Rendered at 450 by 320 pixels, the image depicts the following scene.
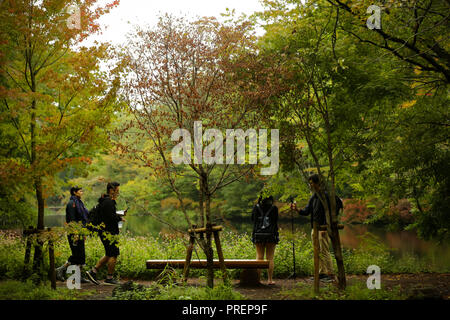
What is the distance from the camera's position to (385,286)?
21.1 ft

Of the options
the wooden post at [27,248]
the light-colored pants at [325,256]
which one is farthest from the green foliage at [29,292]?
the light-colored pants at [325,256]

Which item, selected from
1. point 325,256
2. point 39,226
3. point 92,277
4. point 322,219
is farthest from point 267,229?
point 39,226

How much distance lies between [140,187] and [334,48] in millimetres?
17724

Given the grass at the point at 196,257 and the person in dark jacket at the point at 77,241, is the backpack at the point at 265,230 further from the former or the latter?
the person in dark jacket at the point at 77,241

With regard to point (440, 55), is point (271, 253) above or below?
below

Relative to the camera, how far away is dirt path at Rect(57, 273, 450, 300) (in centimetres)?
554

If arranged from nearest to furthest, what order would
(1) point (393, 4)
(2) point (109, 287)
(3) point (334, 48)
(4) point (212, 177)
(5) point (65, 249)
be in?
(1) point (393, 4) → (3) point (334, 48) → (2) point (109, 287) → (5) point (65, 249) → (4) point (212, 177)

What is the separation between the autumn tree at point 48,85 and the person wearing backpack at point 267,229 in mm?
3009

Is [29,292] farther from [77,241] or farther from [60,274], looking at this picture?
[60,274]

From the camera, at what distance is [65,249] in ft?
28.5
